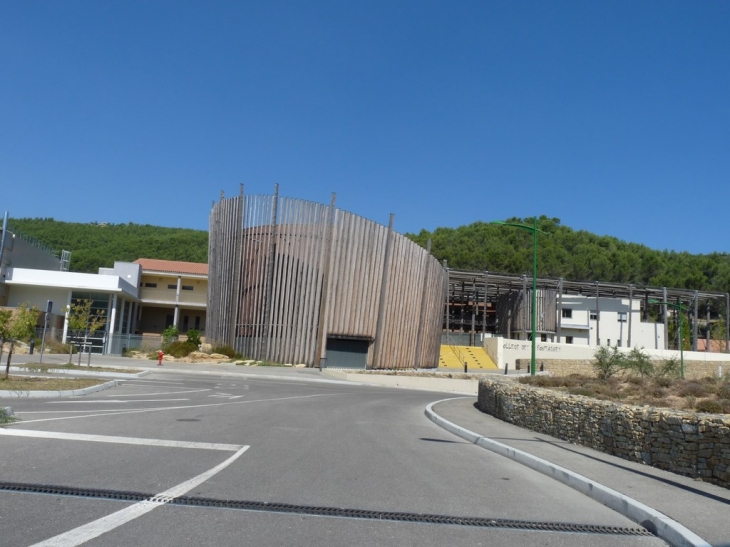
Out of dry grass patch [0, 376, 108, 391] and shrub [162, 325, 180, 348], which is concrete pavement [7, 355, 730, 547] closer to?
dry grass patch [0, 376, 108, 391]

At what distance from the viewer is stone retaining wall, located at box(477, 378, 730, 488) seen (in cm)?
848

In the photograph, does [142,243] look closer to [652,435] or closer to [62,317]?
[62,317]

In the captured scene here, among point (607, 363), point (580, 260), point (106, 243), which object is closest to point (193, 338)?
point (607, 363)

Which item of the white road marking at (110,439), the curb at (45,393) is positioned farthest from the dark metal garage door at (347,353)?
the white road marking at (110,439)

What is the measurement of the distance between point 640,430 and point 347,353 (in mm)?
34826

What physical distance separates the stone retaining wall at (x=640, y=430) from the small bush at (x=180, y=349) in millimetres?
31965

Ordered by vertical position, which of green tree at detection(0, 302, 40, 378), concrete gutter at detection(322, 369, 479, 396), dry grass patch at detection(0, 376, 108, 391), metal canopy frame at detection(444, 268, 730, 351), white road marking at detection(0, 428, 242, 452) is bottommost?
concrete gutter at detection(322, 369, 479, 396)

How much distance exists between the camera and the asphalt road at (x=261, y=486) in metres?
5.45

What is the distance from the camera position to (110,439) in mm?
9992

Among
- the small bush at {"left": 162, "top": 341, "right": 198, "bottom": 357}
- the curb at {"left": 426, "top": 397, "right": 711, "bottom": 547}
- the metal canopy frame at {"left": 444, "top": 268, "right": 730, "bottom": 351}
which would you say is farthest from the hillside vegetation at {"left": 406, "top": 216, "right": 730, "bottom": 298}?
the curb at {"left": 426, "top": 397, "right": 711, "bottom": 547}

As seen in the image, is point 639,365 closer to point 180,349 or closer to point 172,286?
point 180,349

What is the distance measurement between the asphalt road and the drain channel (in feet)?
0.11

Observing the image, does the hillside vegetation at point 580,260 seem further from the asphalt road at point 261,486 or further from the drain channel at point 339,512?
the drain channel at point 339,512

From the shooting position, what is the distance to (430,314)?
52.6 meters
